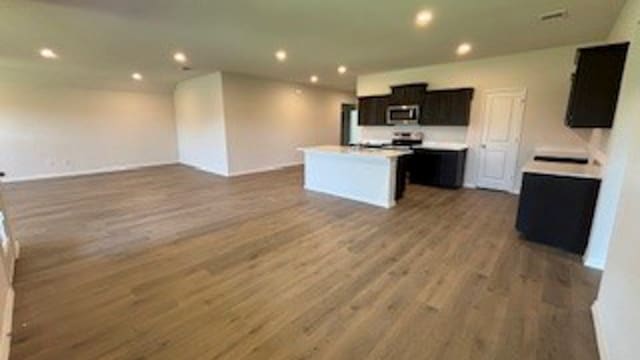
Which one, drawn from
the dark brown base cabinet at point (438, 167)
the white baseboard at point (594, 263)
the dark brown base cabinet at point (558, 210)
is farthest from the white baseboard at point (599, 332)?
the dark brown base cabinet at point (438, 167)

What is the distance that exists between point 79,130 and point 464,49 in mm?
9110

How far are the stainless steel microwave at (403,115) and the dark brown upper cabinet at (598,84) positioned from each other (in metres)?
3.43

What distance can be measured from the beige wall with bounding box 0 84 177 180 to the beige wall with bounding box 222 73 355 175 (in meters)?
3.30

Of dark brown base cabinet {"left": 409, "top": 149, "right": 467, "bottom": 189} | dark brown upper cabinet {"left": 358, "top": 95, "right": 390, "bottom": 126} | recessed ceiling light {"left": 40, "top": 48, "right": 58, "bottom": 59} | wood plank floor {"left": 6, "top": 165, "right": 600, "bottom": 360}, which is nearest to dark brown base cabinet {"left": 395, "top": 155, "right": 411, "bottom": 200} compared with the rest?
wood plank floor {"left": 6, "top": 165, "right": 600, "bottom": 360}

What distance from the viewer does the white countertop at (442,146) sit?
583 cm

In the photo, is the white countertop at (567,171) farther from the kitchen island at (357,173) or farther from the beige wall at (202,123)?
the beige wall at (202,123)

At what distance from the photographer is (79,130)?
24.6 feet

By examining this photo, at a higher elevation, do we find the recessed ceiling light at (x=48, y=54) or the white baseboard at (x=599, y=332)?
the recessed ceiling light at (x=48, y=54)

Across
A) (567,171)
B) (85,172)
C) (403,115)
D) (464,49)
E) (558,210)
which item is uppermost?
(464,49)

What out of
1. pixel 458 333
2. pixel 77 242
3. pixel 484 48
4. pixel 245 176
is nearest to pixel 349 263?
pixel 458 333

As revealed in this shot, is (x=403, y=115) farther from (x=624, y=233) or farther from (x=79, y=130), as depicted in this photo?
(x=79, y=130)

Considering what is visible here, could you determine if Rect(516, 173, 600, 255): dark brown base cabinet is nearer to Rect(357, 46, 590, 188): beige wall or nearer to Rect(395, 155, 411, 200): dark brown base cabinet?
Rect(395, 155, 411, 200): dark brown base cabinet

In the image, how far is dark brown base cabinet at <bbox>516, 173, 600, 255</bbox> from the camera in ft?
9.79

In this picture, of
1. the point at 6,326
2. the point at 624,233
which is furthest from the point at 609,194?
the point at 6,326
